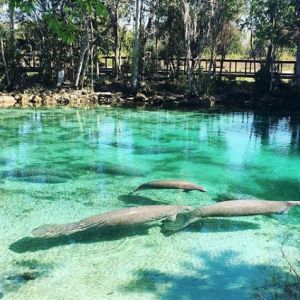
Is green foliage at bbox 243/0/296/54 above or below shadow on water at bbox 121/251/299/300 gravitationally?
above

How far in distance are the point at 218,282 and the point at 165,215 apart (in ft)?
5.64

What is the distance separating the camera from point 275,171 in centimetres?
1313

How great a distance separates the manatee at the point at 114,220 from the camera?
6980 millimetres

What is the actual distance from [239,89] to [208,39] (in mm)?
3915

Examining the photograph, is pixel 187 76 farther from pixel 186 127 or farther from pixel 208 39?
pixel 186 127

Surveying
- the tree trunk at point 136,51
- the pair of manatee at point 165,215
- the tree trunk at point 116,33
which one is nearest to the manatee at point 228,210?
the pair of manatee at point 165,215

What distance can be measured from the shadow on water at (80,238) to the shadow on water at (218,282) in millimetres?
1249

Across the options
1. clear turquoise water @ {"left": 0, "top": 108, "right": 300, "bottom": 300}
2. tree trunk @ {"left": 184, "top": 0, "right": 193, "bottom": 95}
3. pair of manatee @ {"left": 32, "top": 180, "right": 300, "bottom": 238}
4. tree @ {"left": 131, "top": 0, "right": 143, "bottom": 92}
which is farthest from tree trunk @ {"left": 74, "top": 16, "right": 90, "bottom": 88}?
pair of manatee @ {"left": 32, "top": 180, "right": 300, "bottom": 238}

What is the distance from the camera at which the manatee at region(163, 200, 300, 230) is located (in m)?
7.78

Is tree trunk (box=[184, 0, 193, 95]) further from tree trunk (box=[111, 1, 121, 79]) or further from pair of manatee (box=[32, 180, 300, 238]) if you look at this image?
pair of manatee (box=[32, 180, 300, 238])

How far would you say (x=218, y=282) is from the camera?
20.4 ft

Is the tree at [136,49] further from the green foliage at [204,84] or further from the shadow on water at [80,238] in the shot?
the shadow on water at [80,238]

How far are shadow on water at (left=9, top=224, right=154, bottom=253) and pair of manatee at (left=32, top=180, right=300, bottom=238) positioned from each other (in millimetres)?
198

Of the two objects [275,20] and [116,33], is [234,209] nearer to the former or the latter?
[275,20]
